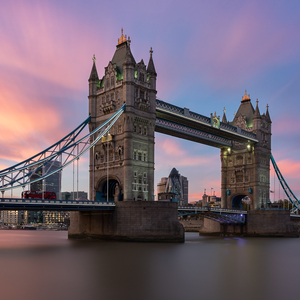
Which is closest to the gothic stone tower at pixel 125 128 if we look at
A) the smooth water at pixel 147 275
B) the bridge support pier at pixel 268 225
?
the smooth water at pixel 147 275

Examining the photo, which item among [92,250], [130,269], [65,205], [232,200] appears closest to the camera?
[130,269]

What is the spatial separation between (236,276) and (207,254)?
43.2ft

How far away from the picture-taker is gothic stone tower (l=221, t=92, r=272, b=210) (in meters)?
81.1

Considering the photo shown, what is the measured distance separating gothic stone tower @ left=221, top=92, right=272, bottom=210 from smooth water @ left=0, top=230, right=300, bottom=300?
128 feet

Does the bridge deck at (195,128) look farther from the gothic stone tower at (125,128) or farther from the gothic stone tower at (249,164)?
the gothic stone tower at (125,128)

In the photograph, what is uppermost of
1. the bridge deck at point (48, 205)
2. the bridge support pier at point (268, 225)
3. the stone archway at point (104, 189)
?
the stone archway at point (104, 189)

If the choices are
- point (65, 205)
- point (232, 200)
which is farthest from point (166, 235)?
point (232, 200)

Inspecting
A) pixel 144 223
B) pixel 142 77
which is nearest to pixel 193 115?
pixel 142 77

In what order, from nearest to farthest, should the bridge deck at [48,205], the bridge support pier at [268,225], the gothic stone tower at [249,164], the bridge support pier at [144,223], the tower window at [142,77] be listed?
the bridge deck at [48,205], the bridge support pier at [144,223], the tower window at [142,77], the bridge support pier at [268,225], the gothic stone tower at [249,164]

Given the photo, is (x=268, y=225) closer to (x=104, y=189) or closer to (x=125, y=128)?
(x=104, y=189)

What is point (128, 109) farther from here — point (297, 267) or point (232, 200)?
point (232, 200)

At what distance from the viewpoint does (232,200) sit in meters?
84.7

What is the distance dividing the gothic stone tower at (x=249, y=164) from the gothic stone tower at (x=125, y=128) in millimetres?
30762

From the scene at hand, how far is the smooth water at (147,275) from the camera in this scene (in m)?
23.0
